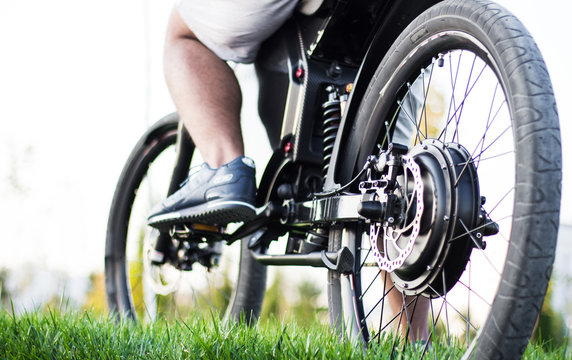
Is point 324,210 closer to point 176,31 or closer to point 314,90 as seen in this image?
point 314,90

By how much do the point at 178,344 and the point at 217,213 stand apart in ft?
1.47

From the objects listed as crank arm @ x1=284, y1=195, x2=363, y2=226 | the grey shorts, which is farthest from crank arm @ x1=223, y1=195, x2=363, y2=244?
the grey shorts

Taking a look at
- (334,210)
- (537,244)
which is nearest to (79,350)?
(334,210)

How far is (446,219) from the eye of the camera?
3.73 ft

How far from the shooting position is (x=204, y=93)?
1.91 metres

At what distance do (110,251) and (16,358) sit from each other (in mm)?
1445

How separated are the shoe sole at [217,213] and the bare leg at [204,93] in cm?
15

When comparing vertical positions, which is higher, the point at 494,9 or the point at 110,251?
the point at 494,9

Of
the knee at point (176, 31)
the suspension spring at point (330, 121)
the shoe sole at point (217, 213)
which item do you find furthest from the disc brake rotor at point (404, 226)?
the knee at point (176, 31)

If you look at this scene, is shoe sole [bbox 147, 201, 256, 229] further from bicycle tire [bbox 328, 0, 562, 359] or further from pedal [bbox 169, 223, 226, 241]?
bicycle tire [bbox 328, 0, 562, 359]

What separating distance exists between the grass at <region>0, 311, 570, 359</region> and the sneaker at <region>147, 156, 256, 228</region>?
11.8 inches

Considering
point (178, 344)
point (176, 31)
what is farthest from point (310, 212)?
point (176, 31)

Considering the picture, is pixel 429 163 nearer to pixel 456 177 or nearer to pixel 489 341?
pixel 456 177

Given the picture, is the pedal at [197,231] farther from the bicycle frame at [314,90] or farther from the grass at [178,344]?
the grass at [178,344]
